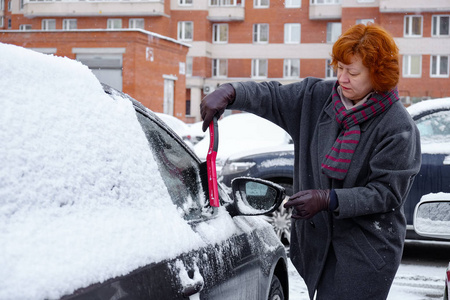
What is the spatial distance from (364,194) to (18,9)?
51.0 meters

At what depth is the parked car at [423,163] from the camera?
6.21m

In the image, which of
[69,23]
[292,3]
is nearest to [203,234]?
[292,3]

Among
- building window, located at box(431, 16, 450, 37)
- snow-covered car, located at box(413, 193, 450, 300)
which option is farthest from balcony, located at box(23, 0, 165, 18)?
snow-covered car, located at box(413, 193, 450, 300)

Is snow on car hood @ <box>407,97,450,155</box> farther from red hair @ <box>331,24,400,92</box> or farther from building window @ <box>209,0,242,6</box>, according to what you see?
building window @ <box>209,0,242,6</box>

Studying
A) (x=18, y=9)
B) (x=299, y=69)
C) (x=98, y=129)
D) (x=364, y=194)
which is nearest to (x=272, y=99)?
(x=364, y=194)

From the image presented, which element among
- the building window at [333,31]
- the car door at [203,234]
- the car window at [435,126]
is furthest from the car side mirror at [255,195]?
the building window at [333,31]

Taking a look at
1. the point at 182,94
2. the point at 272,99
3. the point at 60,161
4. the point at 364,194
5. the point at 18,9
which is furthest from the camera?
the point at 18,9

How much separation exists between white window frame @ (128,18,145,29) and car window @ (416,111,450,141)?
4055 cm

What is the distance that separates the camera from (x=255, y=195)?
8.78 feet

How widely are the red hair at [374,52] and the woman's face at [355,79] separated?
3 centimetres

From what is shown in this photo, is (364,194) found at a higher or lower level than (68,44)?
lower

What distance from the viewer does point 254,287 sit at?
274cm

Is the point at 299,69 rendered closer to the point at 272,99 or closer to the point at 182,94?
the point at 182,94

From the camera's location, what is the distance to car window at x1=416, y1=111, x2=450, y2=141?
21.3 feet
